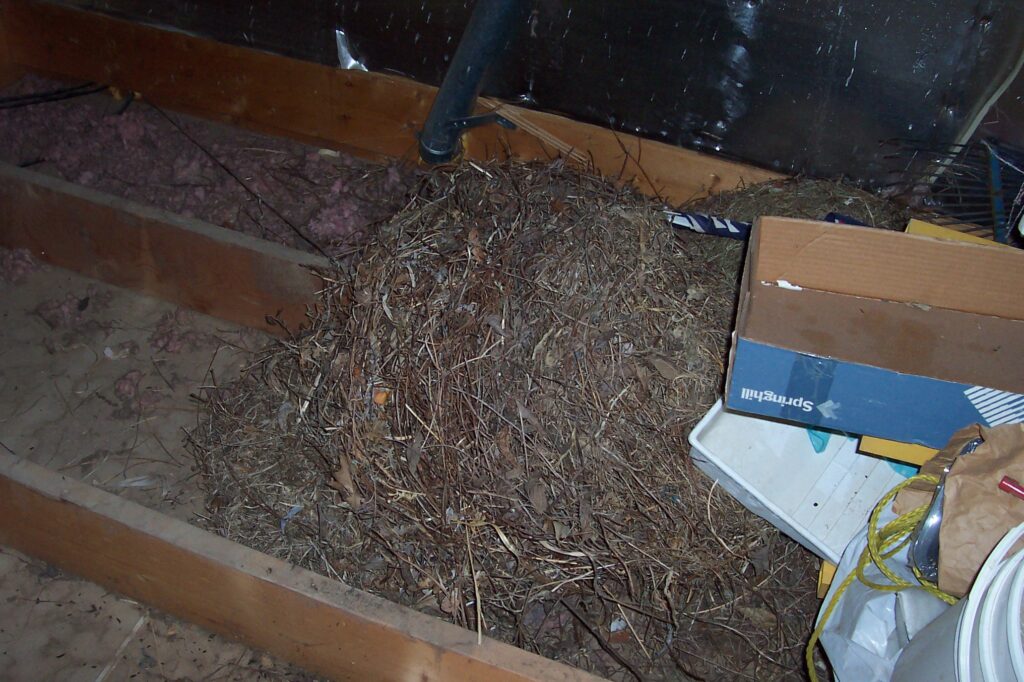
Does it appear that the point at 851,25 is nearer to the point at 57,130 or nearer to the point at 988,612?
the point at 988,612

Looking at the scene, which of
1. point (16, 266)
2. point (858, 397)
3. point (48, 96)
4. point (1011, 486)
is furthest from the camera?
point (48, 96)

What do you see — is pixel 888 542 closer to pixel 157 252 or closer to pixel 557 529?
pixel 557 529

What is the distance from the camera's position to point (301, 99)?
3.18 metres

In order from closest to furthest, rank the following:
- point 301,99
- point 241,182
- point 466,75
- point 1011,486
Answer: point 1011,486 < point 466,75 < point 241,182 < point 301,99

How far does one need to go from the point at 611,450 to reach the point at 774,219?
2.18 feet

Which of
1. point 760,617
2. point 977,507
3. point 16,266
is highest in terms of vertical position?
point 977,507

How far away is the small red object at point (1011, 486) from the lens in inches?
54.8

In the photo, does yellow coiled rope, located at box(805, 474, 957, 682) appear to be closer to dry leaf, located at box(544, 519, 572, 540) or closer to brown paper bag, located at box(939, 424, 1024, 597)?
brown paper bag, located at box(939, 424, 1024, 597)

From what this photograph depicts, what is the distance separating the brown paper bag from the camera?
54.5 inches

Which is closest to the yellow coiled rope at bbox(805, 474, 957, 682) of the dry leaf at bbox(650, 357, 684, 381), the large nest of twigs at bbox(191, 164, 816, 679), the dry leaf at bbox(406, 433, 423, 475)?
the large nest of twigs at bbox(191, 164, 816, 679)

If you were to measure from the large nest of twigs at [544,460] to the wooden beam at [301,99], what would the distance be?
71cm

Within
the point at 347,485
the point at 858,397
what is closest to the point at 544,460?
the point at 347,485

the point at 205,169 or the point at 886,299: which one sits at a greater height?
the point at 886,299

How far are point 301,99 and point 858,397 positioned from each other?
8.09 feet
